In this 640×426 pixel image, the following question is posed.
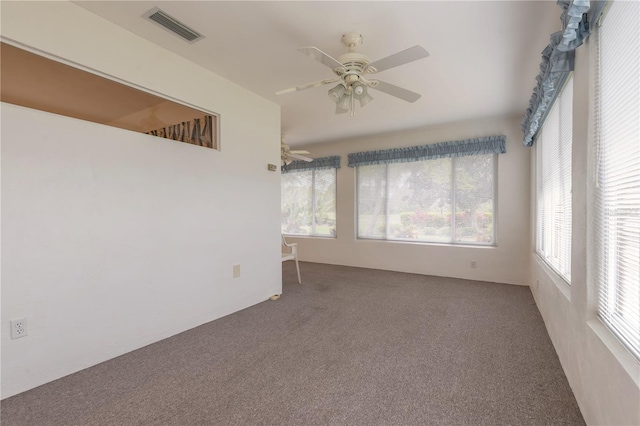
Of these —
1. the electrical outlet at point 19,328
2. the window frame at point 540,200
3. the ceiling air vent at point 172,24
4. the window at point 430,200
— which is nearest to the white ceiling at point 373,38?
the ceiling air vent at point 172,24

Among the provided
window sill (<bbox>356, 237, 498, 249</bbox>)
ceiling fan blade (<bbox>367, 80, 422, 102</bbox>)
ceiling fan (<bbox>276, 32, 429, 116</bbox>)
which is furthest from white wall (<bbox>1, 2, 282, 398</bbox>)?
window sill (<bbox>356, 237, 498, 249</bbox>)

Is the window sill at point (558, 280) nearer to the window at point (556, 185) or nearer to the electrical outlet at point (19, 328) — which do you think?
the window at point (556, 185)

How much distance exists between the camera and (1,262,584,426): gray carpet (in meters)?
1.51

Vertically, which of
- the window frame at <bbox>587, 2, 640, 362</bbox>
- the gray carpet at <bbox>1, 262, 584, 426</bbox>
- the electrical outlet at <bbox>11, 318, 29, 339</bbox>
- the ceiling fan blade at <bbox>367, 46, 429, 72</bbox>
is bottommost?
the gray carpet at <bbox>1, 262, 584, 426</bbox>

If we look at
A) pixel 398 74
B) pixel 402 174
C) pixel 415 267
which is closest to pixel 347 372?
pixel 398 74

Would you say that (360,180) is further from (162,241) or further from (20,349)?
(20,349)

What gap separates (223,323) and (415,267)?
330cm

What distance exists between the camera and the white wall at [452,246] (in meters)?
4.06

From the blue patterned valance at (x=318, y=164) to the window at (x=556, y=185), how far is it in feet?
10.5

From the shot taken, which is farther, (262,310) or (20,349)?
(262,310)

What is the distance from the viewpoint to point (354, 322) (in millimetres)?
2744

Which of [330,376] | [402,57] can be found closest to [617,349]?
[330,376]

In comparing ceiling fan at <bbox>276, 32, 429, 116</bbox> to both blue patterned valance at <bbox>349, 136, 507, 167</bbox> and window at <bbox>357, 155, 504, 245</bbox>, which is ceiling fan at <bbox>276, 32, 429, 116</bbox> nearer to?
blue patterned valance at <bbox>349, 136, 507, 167</bbox>

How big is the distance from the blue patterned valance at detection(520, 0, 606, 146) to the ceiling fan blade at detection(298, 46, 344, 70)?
1.23 meters
